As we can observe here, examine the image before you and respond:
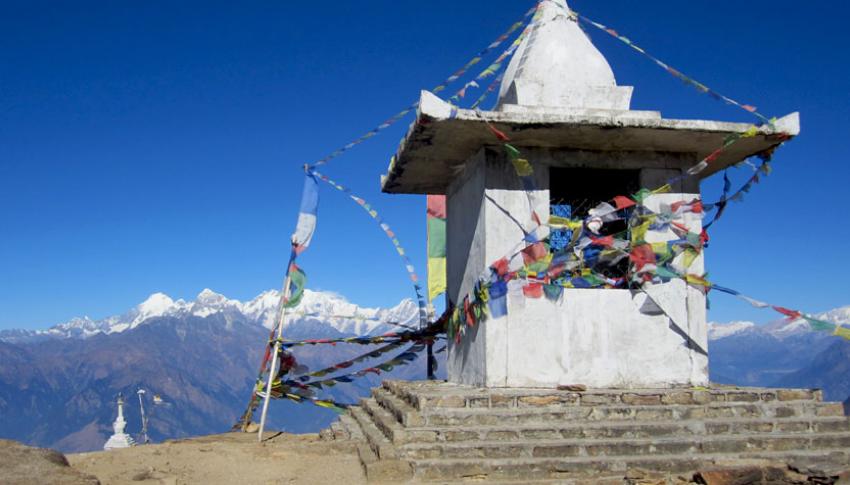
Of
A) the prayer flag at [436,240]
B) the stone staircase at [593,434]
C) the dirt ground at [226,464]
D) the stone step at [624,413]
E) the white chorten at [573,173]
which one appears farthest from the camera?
the prayer flag at [436,240]

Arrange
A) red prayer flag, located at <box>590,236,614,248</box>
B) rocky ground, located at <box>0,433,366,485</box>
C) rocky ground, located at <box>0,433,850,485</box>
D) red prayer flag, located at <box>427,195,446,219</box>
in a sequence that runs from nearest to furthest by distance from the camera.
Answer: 1. rocky ground, located at <box>0,433,850,485</box>
2. rocky ground, located at <box>0,433,366,485</box>
3. red prayer flag, located at <box>590,236,614,248</box>
4. red prayer flag, located at <box>427,195,446,219</box>

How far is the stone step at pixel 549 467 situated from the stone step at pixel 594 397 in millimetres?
766

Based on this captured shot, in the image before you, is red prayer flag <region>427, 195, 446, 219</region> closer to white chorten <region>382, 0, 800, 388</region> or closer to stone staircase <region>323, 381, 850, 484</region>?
white chorten <region>382, 0, 800, 388</region>

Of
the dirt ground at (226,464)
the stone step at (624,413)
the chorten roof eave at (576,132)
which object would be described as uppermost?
the chorten roof eave at (576,132)

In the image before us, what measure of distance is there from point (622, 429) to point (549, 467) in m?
0.98

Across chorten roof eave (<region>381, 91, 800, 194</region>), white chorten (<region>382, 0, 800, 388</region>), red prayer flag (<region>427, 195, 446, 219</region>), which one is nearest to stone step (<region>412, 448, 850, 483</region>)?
white chorten (<region>382, 0, 800, 388</region>)

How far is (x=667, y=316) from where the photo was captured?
392 inches

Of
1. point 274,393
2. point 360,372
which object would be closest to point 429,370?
point 360,372

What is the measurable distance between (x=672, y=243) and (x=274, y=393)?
20.4 ft

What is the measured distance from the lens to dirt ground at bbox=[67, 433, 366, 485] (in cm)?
773

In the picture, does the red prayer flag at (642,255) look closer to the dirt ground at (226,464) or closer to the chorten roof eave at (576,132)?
the chorten roof eave at (576,132)

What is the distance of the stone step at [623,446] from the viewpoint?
7.58 meters

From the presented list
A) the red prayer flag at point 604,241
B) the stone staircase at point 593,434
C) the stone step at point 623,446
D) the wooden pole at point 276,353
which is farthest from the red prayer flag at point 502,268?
the wooden pole at point 276,353

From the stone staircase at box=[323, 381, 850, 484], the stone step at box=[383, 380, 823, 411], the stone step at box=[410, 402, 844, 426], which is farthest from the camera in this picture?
the stone step at box=[383, 380, 823, 411]
